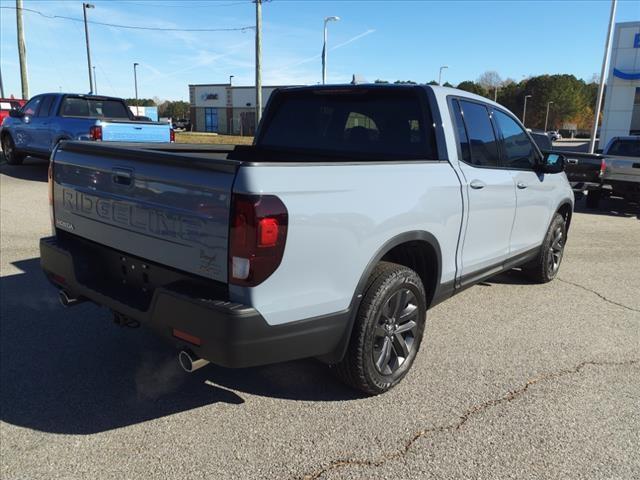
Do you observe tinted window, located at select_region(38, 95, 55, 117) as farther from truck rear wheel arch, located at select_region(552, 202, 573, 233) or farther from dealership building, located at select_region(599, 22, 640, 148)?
dealership building, located at select_region(599, 22, 640, 148)

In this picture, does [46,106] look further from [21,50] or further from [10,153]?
[21,50]

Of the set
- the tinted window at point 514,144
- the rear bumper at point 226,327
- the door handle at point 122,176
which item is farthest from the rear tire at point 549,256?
the door handle at point 122,176

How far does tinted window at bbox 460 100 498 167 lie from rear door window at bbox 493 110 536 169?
199 mm

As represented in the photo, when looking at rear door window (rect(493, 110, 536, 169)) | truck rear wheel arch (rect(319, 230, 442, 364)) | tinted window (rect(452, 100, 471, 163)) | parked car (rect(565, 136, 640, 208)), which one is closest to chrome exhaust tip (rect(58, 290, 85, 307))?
truck rear wheel arch (rect(319, 230, 442, 364))

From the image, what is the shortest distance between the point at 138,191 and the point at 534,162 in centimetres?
379

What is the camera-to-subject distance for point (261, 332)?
249 cm

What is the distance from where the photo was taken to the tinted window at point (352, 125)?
151 inches

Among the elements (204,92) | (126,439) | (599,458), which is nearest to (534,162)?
(599,458)

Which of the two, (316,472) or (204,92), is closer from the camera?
(316,472)

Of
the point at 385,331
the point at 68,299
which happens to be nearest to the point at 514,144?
the point at 385,331

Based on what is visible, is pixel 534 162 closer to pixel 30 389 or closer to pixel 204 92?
pixel 30 389

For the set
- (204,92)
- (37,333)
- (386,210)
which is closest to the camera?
(386,210)

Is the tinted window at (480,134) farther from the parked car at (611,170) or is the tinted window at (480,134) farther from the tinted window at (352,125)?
the parked car at (611,170)

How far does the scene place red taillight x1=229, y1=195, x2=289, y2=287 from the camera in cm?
236
